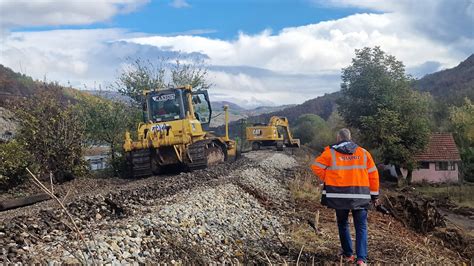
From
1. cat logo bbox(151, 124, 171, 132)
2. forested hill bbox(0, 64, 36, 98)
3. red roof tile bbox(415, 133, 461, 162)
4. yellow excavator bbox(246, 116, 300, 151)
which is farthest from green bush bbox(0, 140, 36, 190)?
red roof tile bbox(415, 133, 461, 162)

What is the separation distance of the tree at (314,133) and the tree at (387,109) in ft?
65.3

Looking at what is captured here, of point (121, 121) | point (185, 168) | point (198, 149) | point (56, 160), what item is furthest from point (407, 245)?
point (121, 121)

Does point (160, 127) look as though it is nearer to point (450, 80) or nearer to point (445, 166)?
point (445, 166)

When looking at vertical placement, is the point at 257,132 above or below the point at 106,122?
below

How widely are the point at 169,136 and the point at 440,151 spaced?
35207mm

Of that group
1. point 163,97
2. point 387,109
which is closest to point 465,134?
point 387,109

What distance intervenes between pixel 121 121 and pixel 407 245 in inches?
712

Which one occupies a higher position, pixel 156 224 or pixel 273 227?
pixel 156 224

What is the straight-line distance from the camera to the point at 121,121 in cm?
2527

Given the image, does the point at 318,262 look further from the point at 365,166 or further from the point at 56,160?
the point at 56,160

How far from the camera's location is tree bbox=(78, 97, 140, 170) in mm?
24453

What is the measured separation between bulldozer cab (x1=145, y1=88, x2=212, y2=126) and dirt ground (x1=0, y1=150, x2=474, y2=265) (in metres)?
4.52

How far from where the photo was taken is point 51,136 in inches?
736

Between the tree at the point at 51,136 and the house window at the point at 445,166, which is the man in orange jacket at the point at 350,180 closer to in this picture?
the tree at the point at 51,136
